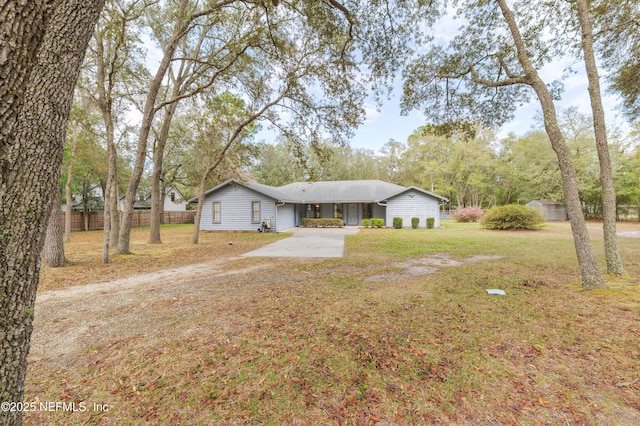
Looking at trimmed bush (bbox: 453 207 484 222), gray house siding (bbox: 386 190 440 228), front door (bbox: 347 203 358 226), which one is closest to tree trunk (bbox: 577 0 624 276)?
gray house siding (bbox: 386 190 440 228)

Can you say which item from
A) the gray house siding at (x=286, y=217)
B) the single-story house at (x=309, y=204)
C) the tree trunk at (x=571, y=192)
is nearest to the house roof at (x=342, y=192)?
the single-story house at (x=309, y=204)

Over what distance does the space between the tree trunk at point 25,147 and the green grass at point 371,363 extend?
1.14 metres

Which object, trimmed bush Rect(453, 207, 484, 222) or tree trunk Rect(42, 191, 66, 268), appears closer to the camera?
tree trunk Rect(42, 191, 66, 268)

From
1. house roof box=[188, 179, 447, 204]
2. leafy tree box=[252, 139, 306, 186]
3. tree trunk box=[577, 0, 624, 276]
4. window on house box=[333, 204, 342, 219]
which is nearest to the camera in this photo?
tree trunk box=[577, 0, 624, 276]

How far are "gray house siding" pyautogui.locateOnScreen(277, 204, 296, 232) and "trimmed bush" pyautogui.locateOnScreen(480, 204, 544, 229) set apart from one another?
47.6ft

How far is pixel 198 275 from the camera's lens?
618 cm

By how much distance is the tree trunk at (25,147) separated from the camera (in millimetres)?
1197

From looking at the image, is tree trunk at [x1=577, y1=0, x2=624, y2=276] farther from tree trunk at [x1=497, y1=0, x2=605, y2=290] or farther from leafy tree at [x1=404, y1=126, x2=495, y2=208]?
leafy tree at [x1=404, y1=126, x2=495, y2=208]

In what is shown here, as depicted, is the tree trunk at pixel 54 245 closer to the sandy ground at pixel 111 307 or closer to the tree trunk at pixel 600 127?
the sandy ground at pixel 111 307

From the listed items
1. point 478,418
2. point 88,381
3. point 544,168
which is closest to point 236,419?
point 88,381

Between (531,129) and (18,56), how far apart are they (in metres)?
38.9

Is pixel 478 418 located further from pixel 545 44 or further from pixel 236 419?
pixel 545 44

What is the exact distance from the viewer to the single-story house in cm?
1752

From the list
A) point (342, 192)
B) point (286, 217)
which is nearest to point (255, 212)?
point (286, 217)
